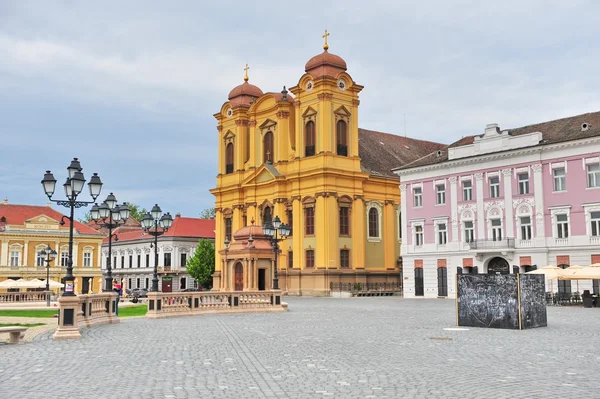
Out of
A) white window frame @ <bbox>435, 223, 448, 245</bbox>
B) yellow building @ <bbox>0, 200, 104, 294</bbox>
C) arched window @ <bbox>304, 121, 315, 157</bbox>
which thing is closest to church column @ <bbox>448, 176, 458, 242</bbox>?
white window frame @ <bbox>435, 223, 448, 245</bbox>

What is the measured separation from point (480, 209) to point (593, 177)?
8290mm

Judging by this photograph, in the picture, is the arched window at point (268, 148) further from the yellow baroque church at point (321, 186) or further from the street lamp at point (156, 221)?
the street lamp at point (156, 221)

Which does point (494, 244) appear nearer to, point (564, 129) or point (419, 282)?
point (419, 282)

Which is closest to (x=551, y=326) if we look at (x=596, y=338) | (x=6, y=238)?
(x=596, y=338)

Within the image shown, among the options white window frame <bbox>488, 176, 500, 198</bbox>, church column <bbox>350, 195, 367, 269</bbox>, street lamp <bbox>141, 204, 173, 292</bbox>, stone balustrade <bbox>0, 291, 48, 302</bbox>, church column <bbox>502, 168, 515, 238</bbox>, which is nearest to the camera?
street lamp <bbox>141, 204, 173, 292</bbox>

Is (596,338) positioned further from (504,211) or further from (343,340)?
(504,211)

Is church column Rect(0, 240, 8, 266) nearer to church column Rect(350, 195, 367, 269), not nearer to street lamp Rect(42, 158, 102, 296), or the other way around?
church column Rect(350, 195, 367, 269)

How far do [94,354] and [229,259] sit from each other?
31343mm

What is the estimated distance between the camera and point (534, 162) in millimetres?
47062

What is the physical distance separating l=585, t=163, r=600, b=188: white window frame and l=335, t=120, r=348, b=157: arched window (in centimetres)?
2438

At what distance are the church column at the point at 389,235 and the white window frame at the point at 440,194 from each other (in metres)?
14.0

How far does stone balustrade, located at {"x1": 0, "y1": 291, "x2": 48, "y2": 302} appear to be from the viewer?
4694 cm

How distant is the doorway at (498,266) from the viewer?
48625 mm

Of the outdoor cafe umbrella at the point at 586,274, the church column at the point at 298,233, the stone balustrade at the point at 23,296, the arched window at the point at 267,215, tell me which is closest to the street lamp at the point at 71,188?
the outdoor cafe umbrella at the point at 586,274
